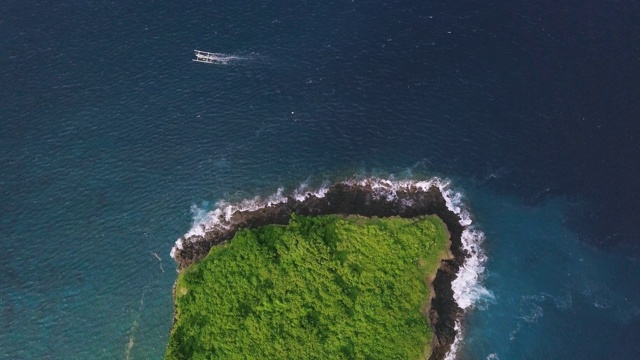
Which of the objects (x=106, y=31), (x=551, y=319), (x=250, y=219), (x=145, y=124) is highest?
(x=106, y=31)

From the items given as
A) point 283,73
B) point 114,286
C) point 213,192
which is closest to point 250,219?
point 213,192

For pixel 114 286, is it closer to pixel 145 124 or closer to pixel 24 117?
pixel 145 124

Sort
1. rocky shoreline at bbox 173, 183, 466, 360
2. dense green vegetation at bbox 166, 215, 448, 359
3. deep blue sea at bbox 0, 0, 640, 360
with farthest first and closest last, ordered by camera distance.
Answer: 1. rocky shoreline at bbox 173, 183, 466, 360
2. deep blue sea at bbox 0, 0, 640, 360
3. dense green vegetation at bbox 166, 215, 448, 359

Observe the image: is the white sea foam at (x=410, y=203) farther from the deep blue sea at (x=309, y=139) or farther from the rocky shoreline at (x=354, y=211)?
the deep blue sea at (x=309, y=139)

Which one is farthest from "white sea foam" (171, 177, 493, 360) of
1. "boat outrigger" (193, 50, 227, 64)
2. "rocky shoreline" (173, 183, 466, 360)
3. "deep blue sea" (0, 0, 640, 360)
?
"boat outrigger" (193, 50, 227, 64)

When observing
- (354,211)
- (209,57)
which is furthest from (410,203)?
(209,57)

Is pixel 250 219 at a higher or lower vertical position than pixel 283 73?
lower

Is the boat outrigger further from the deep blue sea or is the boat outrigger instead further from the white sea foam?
the white sea foam
